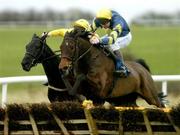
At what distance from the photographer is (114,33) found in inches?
348

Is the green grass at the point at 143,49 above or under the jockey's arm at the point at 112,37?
under

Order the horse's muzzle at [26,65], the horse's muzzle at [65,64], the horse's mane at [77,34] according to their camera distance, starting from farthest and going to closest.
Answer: the horse's muzzle at [26,65] → the horse's mane at [77,34] → the horse's muzzle at [65,64]

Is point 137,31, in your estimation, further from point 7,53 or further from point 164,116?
point 164,116

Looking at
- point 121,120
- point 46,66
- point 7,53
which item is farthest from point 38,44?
point 7,53

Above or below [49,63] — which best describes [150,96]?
below

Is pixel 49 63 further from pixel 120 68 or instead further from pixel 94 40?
pixel 120 68

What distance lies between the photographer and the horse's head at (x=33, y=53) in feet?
28.7

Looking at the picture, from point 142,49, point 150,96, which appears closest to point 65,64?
point 150,96

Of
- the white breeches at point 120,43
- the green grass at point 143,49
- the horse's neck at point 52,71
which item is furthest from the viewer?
the green grass at point 143,49

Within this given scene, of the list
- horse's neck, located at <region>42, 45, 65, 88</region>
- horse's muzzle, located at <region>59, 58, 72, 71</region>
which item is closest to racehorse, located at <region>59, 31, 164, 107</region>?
horse's muzzle, located at <region>59, 58, 72, 71</region>

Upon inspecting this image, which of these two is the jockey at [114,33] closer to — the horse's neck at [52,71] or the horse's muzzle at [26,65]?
the horse's neck at [52,71]

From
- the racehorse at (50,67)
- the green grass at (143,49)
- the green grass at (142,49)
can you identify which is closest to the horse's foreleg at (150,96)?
the racehorse at (50,67)

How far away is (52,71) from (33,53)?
33 centimetres

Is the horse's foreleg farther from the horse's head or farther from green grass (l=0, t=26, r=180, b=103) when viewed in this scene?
green grass (l=0, t=26, r=180, b=103)
